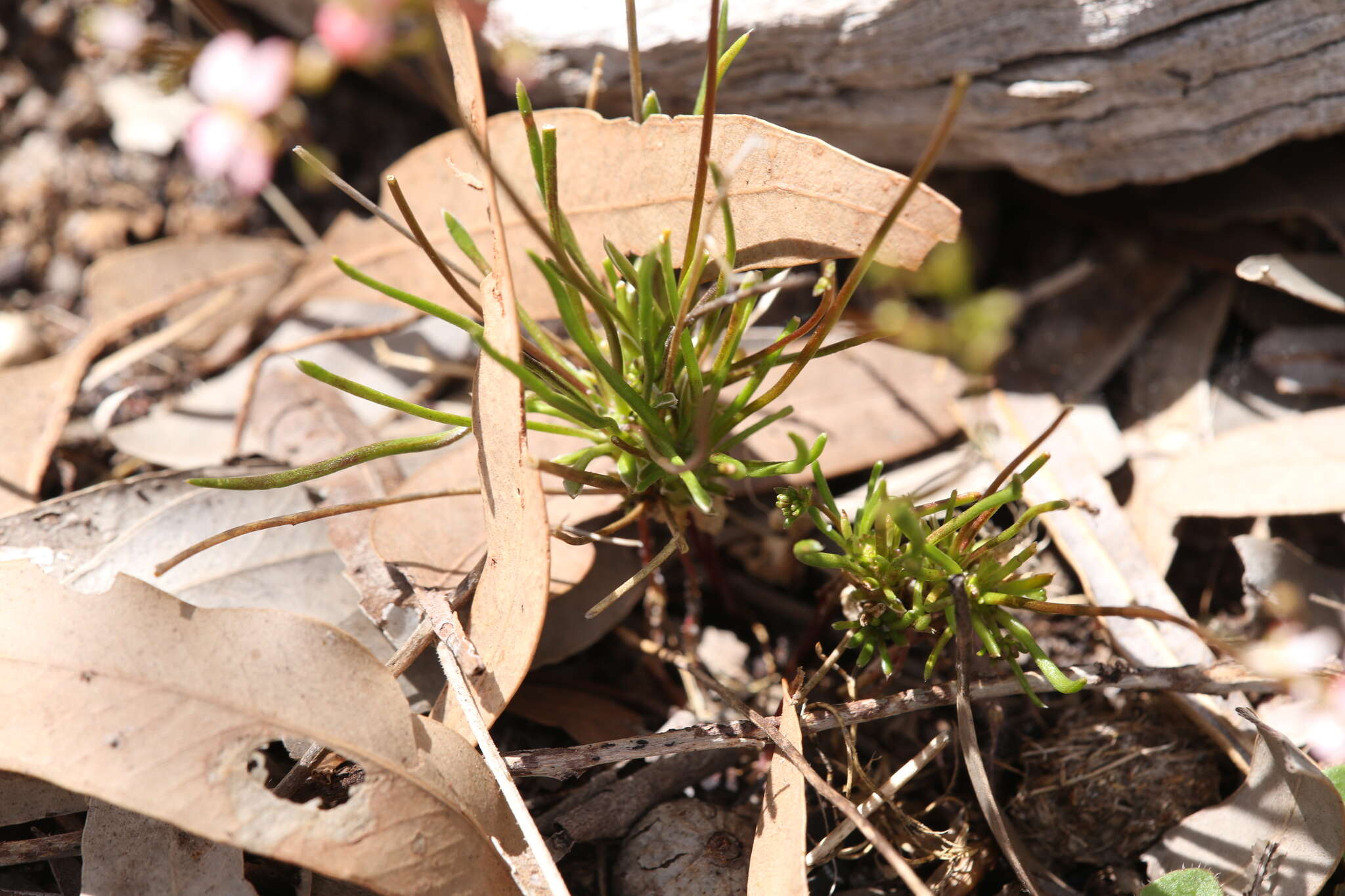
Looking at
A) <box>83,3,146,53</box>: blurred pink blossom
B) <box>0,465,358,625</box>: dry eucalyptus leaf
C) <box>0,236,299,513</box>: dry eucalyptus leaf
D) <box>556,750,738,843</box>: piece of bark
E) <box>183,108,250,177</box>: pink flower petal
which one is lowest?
<box>556,750,738,843</box>: piece of bark

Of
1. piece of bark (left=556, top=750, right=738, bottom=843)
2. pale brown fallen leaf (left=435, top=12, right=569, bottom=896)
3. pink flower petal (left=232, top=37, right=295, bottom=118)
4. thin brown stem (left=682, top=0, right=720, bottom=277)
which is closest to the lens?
thin brown stem (left=682, top=0, right=720, bottom=277)

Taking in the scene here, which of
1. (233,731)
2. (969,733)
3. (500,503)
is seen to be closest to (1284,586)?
(969,733)

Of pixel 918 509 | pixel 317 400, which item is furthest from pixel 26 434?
pixel 918 509

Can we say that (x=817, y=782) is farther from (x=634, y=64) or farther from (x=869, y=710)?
(x=634, y=64)

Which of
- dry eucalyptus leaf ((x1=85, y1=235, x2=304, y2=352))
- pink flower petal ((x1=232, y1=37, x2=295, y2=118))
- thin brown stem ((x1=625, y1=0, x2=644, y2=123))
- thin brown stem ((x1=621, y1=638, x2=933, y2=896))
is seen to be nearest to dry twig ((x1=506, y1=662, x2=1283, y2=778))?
thin brown stem ((x1=621, y1=638, x2=933, y2=896))

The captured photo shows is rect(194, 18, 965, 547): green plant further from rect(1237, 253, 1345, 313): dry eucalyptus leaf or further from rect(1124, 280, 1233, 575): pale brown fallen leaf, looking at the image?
rect(1237, 253, 1345, 313): dry eucalyptus leaf
